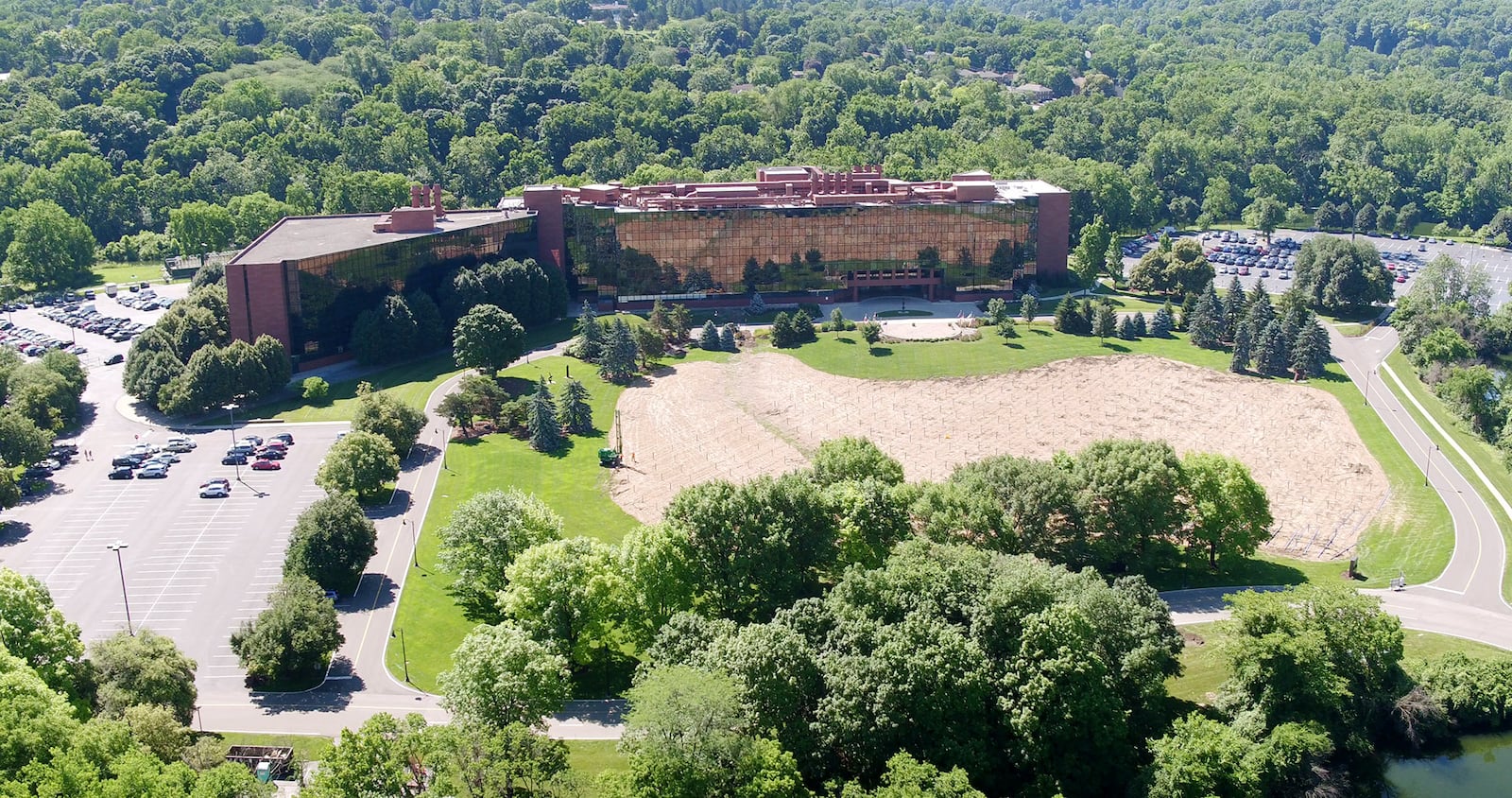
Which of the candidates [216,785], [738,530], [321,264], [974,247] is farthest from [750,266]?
[216,785]

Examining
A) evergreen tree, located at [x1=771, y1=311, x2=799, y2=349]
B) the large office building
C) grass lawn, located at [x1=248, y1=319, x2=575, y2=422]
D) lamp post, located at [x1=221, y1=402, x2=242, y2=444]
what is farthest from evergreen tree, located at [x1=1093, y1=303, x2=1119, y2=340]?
lamp post, located at [x1=221, y1=402, x2=242, y2=444]

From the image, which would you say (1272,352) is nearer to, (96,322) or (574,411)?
(574,411)

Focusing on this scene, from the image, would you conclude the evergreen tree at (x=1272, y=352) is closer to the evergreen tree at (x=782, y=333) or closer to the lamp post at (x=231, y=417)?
the evergreen tree at (x=782, y=333)

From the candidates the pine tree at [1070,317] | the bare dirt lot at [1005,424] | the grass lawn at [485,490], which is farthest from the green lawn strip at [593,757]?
the pine tree at [1070,317]

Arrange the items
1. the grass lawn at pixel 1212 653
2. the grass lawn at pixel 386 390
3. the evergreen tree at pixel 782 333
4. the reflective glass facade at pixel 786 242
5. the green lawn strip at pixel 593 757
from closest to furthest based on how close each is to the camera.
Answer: the green lawn strip at pixel 593 757 → the grass lawn at pixel 1212 653 → the grass lawn at pixel 386 390 → the evergreen tree at pixel 782 333 → the reflective glass facade at pixel 786 242

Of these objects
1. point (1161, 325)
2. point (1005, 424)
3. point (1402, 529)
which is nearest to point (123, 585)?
point (1005, 424)
